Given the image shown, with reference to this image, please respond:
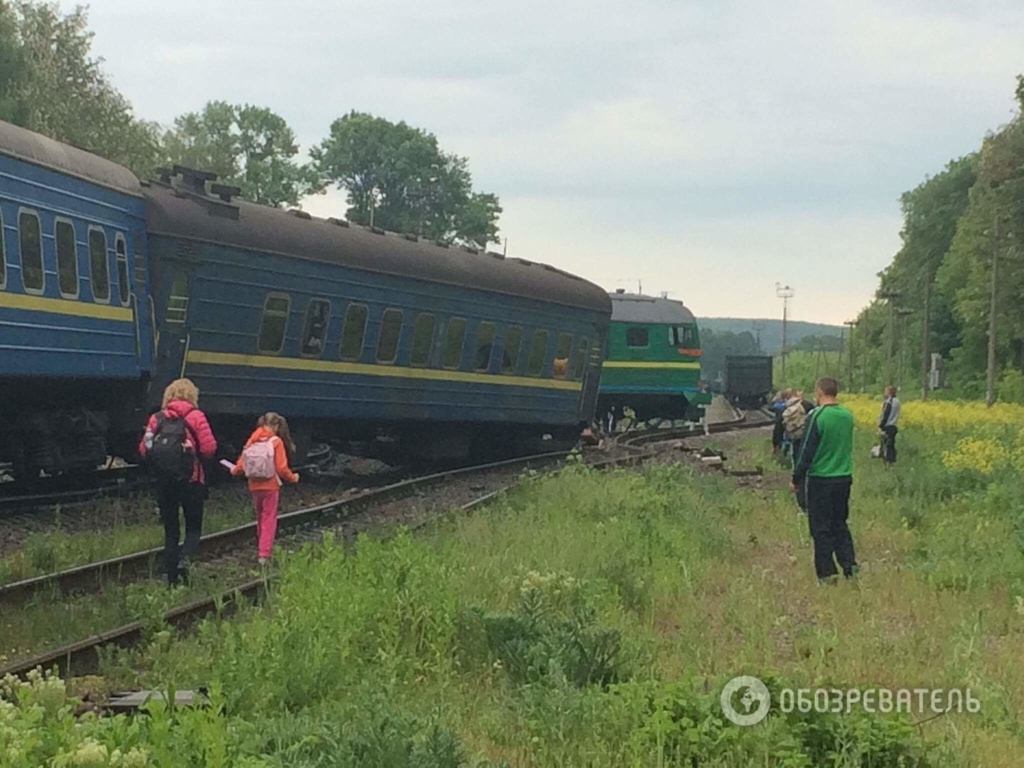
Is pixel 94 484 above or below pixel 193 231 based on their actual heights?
below

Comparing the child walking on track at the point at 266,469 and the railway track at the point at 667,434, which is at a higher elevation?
the child walking on track at the point at 266,469

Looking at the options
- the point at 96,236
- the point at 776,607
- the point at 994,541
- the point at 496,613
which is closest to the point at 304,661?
the point at 496,613

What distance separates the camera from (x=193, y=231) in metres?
15.2

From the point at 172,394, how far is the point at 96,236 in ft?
14.4

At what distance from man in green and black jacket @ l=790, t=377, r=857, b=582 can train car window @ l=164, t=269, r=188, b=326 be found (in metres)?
7.81

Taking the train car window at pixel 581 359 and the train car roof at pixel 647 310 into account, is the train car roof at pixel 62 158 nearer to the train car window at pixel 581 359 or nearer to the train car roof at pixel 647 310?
the train car window at pixel 581 359

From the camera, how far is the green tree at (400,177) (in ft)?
263

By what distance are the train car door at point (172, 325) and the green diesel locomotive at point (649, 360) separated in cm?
1895

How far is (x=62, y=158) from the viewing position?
1356cm

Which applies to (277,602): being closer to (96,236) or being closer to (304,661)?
(304,661)

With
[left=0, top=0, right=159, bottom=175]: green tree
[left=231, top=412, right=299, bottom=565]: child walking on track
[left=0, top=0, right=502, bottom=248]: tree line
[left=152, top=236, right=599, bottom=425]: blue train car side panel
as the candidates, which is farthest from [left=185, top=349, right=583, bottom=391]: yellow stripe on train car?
[left=0, top=0, right=502, bottom=248]: tree line

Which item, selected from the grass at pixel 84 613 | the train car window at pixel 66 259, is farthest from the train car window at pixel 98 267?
the grass at pixel 84 613

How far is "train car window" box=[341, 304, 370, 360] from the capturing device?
17750 millimetres

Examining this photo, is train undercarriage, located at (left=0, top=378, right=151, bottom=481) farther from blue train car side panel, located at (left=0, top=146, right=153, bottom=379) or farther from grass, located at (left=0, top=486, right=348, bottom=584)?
grass, located at (left=0, top=486, right=348, bottom=584)
